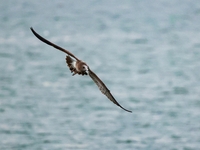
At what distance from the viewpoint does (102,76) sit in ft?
63.0

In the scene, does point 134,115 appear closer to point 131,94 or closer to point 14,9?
point 131,94

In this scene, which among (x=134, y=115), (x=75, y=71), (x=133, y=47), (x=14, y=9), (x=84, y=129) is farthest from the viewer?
(x=14, y=9)

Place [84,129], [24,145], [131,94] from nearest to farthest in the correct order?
[24,145]
[84,129]
[131,94]

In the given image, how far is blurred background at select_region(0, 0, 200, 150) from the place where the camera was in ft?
48.0

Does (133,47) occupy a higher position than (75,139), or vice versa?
(133,47)

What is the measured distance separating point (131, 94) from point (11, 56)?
4750mm

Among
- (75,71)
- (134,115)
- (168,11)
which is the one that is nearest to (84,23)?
(168,11)

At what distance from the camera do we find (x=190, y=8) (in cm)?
2453

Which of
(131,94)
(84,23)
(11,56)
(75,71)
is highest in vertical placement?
(84,23)

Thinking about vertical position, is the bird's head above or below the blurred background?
below

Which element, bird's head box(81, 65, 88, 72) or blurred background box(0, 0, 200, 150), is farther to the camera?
blurred background box(0, 0, 200, 150)

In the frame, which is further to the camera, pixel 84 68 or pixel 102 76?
pixel 102 76

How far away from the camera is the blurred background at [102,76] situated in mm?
14641

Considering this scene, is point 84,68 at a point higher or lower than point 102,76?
lower
